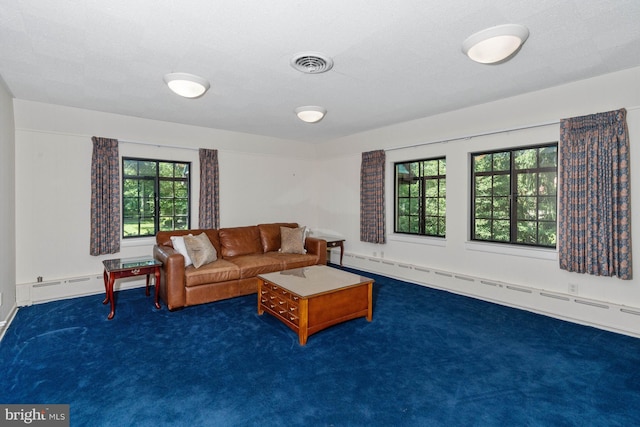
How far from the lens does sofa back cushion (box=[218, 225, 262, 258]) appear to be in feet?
15.6

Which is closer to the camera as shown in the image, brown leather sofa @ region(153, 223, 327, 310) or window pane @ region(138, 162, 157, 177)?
brown leather sofa @ region(153, 223, 327, 310)

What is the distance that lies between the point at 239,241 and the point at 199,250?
922 millimetres

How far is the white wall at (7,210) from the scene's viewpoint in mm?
3174

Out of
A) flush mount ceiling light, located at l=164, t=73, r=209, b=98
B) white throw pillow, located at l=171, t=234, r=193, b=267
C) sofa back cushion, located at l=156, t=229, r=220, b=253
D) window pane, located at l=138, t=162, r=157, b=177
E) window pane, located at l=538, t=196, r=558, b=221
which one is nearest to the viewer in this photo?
flush mount ceiling light, located at l=164, t=73, r=209, b=98

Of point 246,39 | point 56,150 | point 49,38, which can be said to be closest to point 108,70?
point 49,38

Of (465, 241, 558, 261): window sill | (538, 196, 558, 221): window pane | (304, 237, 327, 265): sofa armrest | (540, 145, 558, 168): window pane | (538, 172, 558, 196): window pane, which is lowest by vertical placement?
(304, 237, 327, 265): sofa armrest

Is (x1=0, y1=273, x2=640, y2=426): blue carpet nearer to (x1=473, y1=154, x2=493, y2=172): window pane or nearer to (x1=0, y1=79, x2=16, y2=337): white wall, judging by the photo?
(x1=0, y1=79, x2=16, y2=337): white wall

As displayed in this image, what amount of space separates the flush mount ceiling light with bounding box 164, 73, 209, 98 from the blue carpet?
233 cm

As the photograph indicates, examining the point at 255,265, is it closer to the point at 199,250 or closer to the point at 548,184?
the point at 199,250

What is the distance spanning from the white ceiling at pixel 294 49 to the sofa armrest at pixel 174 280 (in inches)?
75.2

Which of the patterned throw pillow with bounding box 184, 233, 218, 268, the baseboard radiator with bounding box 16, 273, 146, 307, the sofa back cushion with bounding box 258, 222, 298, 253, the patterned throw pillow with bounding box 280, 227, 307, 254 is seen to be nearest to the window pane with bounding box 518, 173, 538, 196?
the patterned throw pillow with bounding box 280, 227, 307, 254

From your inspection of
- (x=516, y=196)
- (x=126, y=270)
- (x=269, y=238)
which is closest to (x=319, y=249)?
(x=269, y=238)

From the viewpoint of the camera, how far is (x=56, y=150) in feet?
13.2

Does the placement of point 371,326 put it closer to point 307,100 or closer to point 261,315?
point 261,315
